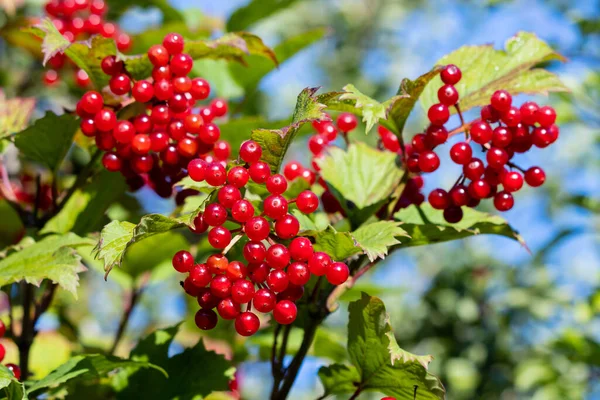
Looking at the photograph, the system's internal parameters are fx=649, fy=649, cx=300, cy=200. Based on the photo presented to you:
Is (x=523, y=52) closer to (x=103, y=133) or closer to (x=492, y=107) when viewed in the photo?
(x=492, y=107)

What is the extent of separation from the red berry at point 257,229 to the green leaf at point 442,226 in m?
0.33

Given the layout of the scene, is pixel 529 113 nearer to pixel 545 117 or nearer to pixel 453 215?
pixel 545 117

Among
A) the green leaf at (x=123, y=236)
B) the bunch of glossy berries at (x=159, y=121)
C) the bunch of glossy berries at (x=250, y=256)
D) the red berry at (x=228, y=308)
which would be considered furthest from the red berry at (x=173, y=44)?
the red berry at (x=228, y=308)

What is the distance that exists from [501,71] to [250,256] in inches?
29.2

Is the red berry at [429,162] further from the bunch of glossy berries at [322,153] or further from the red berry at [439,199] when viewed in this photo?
the bunch of glossy berries at [322,153]

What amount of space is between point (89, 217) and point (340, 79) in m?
7.62

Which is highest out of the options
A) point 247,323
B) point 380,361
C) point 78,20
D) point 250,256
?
point 78,20

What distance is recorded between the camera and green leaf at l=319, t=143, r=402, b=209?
4.48ft

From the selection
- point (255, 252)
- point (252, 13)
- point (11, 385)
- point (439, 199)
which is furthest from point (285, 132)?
point (252, 13)

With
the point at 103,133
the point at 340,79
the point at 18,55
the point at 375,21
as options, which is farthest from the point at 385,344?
the point at 375,21

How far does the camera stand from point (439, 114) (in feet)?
4.07

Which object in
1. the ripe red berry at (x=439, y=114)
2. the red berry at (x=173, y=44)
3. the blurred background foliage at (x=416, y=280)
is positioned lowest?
the blurred background foliage at (x=416, y=280)

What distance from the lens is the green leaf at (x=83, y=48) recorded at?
1279 mm

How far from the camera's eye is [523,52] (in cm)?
142
